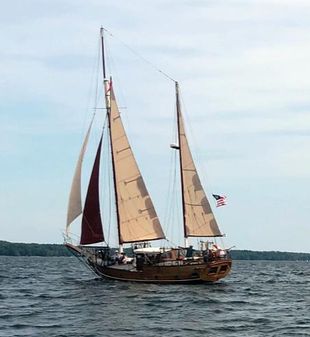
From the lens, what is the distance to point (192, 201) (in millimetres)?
68750

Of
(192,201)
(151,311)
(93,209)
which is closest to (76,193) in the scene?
(93,209)

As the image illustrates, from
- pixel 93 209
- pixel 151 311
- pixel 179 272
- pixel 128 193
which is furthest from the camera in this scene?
pixel 128 193

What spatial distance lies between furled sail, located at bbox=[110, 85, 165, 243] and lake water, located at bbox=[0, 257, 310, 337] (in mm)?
5264

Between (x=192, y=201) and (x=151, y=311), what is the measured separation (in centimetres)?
2330

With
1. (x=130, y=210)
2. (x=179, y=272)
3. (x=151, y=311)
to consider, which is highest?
(x=130, y=210)

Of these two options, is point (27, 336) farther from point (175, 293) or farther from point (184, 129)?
point (184, 129)

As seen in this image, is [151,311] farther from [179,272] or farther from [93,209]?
[93,209]

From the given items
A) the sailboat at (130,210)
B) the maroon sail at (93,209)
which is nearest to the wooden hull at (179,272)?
the sailboat at (130,210)

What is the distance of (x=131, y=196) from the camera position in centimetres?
6869

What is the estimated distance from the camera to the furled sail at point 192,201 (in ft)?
226

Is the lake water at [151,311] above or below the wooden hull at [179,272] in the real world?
below

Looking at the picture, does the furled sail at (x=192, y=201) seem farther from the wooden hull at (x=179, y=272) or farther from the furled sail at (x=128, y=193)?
the wooden hull at (x=179, y=272)

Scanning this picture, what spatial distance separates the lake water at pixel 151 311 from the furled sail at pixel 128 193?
5.26 metres

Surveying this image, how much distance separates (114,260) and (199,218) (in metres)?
7.63
